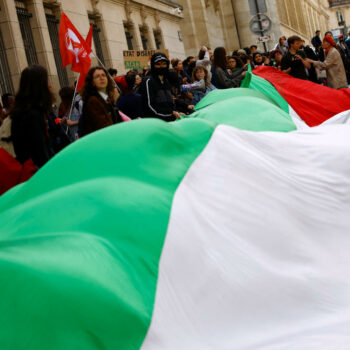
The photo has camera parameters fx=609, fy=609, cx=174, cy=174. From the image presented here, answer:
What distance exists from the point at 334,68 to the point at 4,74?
22.5 feet

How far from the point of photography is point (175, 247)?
264cm

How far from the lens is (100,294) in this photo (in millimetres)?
2266

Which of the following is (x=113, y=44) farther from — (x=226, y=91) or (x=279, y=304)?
(x=279, y=304)

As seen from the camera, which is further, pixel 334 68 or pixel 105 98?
pixel 334 68

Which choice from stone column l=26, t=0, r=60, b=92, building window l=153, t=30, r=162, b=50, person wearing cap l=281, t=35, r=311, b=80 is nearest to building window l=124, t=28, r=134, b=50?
building window l=153, t=30, r=162, b=50

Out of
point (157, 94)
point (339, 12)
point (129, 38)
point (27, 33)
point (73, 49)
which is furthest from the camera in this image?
point (339, 12)

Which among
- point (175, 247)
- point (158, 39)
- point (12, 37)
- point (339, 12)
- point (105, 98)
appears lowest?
point (175, 247)

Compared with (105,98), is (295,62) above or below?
above

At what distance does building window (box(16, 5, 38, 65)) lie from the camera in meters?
13.8

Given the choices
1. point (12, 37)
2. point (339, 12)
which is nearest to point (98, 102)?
point (12, 37)

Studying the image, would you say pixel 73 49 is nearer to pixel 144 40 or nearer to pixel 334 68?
pixel 334 68

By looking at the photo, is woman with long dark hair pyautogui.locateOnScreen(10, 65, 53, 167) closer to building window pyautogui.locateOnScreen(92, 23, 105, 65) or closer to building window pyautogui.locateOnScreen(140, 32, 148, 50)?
building window pyautogui.locateOnScreen(92, 23, 105, 65)

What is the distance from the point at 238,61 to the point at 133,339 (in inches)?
384

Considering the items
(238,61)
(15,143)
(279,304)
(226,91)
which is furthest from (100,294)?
(238,61)
